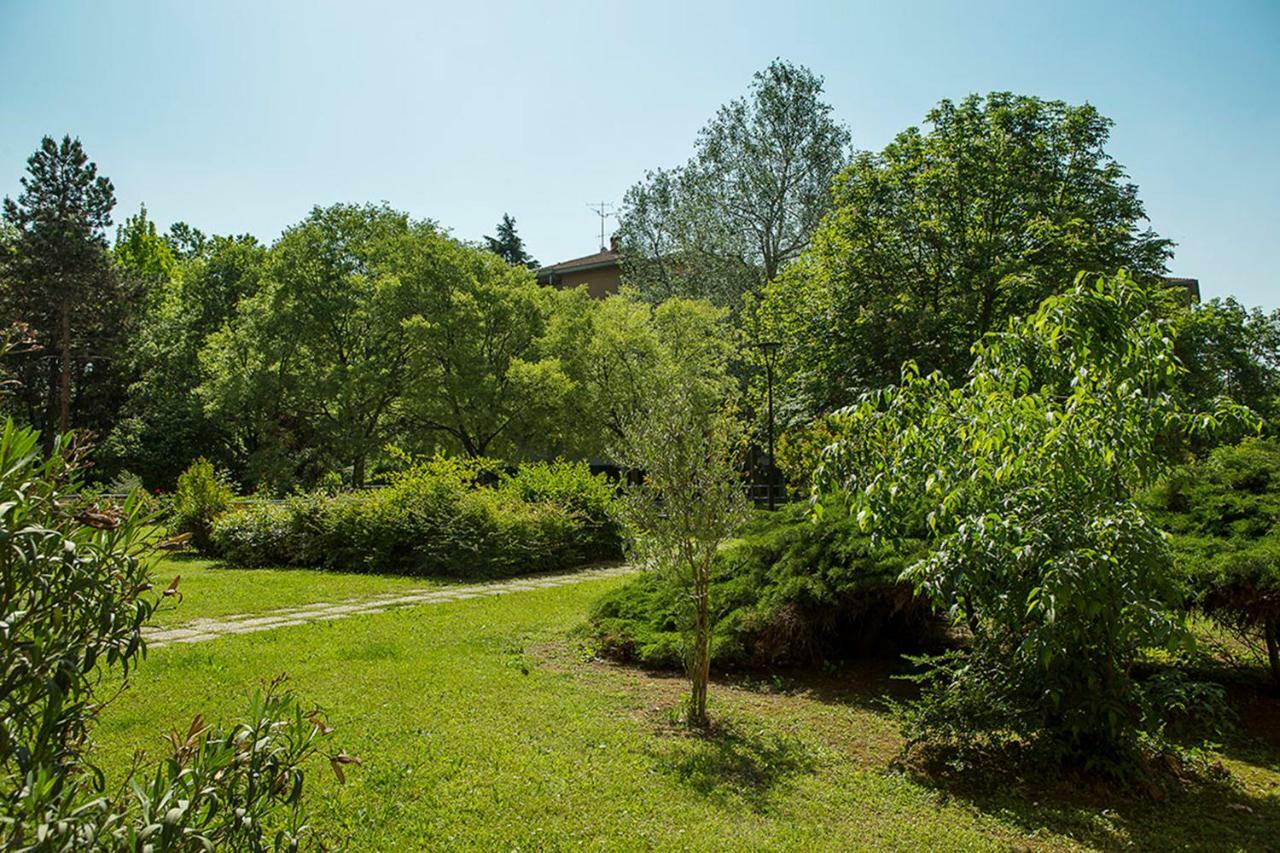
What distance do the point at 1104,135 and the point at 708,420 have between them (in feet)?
51.5

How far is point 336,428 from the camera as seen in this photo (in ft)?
87.7

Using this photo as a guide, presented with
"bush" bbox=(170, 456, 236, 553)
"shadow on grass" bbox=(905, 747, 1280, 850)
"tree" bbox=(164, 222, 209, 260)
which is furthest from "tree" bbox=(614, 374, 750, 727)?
"tree" bbox=(164, 222, 209, 260)

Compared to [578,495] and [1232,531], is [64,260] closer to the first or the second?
[578,495]

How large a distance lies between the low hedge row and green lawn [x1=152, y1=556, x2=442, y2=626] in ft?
1.96

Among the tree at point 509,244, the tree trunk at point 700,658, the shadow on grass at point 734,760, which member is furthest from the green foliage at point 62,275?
the shadow on grass at point 734,760

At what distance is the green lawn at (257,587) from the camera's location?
9525 mm

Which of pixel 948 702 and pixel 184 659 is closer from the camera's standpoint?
pixel 948 702

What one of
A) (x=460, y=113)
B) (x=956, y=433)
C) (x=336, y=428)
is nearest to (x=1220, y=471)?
(x=956, y=433)

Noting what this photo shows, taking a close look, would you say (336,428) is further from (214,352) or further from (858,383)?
(858,383)

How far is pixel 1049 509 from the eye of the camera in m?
4.28

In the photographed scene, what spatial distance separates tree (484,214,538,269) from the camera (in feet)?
174

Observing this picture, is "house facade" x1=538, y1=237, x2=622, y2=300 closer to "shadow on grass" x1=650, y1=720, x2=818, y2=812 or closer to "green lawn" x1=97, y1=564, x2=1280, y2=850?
"green lawn" x1=97, y1=564, x2=1280, y2=850

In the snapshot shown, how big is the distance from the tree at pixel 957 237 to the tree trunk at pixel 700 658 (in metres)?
10.9

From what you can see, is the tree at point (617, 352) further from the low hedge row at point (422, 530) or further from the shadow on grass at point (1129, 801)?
the shadow on grass at point (1129, 801)
